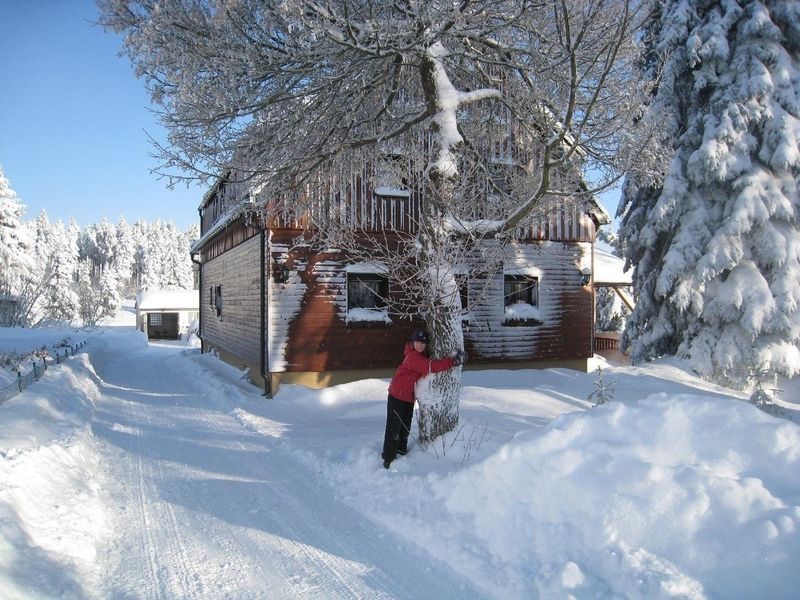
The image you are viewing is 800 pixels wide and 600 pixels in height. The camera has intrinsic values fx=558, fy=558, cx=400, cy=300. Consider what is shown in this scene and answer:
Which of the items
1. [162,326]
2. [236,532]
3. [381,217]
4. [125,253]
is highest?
[125,253]

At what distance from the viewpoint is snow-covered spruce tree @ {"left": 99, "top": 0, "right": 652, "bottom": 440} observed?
20.8 ft

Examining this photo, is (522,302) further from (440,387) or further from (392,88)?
(440,387)

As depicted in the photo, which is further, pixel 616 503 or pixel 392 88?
pixel 392 88

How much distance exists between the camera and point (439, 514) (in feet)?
15.9

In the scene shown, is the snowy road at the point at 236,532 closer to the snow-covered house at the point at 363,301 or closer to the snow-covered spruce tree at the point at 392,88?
the snow-covered spruce tree at the point at 392,88

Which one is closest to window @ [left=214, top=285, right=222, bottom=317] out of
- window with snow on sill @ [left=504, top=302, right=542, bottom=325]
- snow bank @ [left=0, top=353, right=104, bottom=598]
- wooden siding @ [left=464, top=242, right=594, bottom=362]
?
wooden siding @ [left=464, top=242, right=594, bottom=362]

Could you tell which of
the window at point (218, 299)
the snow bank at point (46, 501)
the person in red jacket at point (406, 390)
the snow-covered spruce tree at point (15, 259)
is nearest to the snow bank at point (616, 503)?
the person in red jacket at point (406, 390)

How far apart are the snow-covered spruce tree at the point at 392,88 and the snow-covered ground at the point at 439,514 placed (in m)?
1.79

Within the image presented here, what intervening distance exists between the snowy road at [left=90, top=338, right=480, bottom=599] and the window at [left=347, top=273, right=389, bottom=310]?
200 inches

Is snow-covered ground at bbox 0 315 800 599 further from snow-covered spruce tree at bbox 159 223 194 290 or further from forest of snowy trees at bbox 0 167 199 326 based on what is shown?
snow-covered spruce tree at bbox 159 223 194 290

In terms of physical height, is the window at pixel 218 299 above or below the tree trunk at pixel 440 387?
above

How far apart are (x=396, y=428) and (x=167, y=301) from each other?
42.7m

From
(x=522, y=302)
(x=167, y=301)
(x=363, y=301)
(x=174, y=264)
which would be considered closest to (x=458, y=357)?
(x=363, y=301)

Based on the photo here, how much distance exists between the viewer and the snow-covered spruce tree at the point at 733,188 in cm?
1211
